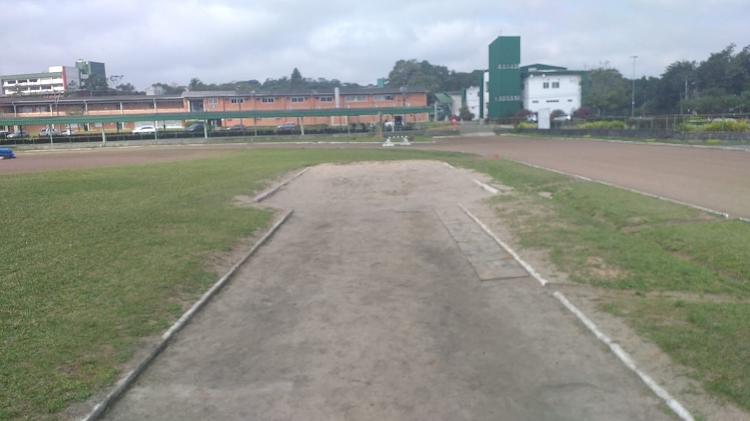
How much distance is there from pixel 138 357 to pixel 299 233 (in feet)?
22.6

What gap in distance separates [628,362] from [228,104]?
266ft

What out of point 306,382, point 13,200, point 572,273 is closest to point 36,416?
point 306,382

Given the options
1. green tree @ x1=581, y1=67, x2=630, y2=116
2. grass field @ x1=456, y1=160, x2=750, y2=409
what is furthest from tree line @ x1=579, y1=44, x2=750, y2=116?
grass field @ x1=456, y1=160, x2=750, y2=409

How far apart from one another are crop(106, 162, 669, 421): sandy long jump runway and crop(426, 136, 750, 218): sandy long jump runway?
7.28m

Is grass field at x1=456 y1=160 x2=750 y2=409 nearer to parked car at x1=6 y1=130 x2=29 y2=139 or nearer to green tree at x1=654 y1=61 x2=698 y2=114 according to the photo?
green tree at x1=654 y1=61 x2=698 y2=114

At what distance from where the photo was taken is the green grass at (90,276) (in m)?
5.30

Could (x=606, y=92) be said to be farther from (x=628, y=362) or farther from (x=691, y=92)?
(x=628, y=362)

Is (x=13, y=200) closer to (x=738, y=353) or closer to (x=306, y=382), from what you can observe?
(x=306, y=382)

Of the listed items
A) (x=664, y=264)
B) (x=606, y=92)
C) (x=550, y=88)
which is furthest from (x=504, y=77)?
(x=664, y=264)

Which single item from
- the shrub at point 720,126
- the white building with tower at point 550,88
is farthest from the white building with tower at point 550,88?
the shrub at point 720,126

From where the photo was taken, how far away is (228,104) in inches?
3248

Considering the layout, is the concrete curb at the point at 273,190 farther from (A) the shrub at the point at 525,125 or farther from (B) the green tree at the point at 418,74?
(B) the green tree at the point at 418,74

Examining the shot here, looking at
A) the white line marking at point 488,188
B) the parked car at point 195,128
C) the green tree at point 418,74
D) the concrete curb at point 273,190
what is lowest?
the white line marking at point 488,188

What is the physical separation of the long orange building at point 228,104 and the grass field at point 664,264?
6292 cm
